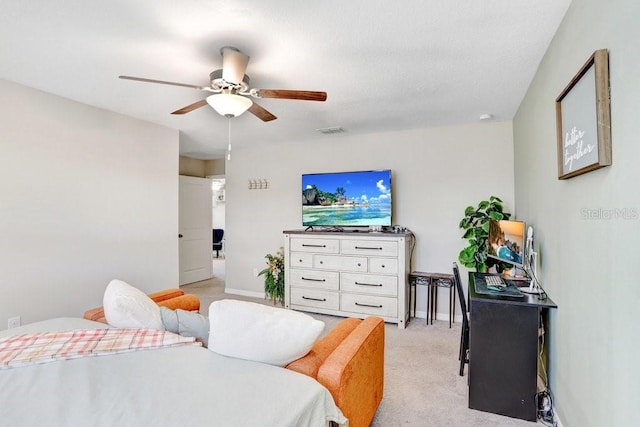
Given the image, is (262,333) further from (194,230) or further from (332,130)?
(194,230)

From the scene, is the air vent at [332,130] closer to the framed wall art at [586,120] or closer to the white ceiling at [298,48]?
the white ceiling at [298,48]

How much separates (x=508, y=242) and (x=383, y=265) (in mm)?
1497

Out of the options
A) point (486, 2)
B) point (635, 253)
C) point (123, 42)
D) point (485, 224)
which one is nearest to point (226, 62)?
point (123, 42)

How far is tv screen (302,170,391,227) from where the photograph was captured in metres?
4.33

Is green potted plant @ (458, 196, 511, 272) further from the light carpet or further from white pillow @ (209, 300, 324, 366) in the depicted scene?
white pillow @ (209, 300, 324, 366)

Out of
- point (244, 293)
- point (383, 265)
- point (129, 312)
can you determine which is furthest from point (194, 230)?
point (129, 312)

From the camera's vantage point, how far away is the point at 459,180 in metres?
4.14

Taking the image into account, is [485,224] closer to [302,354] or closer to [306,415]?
[302,354]

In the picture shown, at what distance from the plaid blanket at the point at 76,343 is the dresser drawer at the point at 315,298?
2.67 meters

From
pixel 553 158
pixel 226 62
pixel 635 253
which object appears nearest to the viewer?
pixel 635 253

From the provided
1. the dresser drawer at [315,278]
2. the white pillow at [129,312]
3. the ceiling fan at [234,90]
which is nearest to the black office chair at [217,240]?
the dresser drawer at [315,278]

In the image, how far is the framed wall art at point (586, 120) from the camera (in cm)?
133

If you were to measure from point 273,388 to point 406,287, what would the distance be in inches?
114

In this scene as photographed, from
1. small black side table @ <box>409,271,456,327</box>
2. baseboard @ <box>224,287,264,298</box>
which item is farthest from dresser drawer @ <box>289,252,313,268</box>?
small black side table @ <box>409,271,456,327</box>
